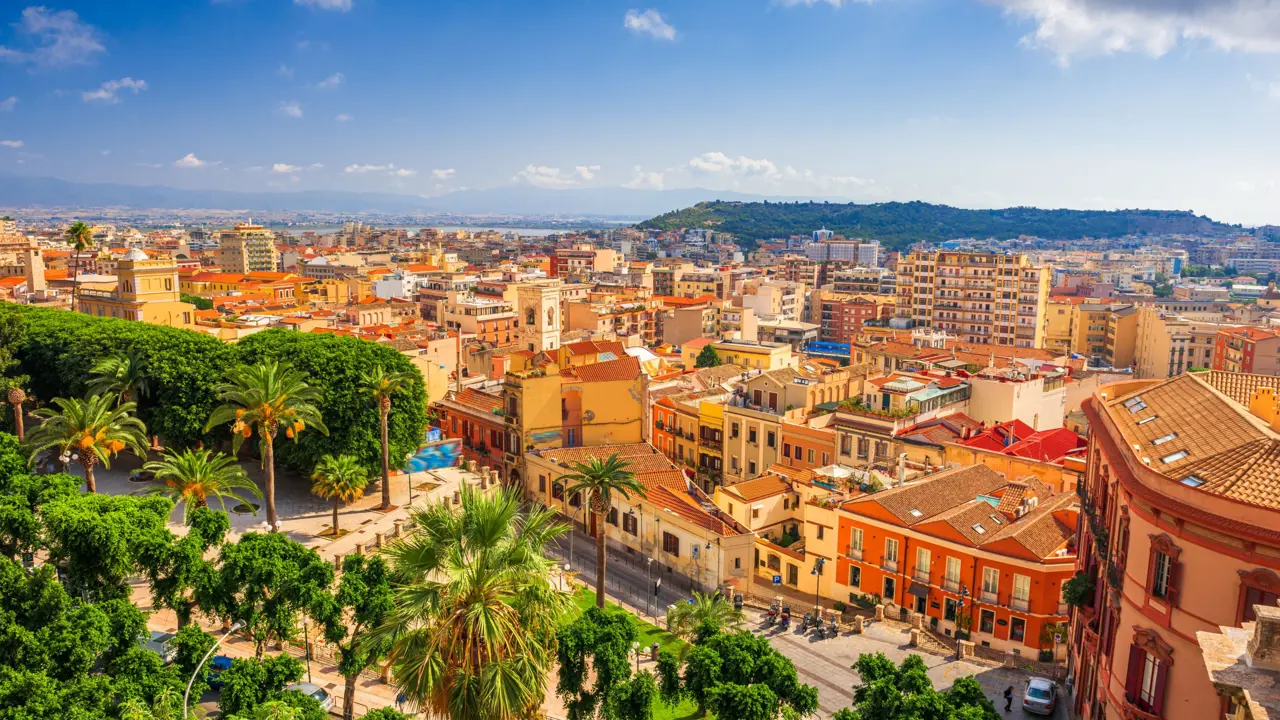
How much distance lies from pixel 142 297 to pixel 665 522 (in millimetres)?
55172

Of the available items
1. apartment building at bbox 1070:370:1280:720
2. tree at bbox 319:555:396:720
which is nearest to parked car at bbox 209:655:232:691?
tree at bbox 319:555:396:720

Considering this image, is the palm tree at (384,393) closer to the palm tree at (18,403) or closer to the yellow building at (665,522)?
the yellow building at (665,522)

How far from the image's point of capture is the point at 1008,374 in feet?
220

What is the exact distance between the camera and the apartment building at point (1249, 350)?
111 metres

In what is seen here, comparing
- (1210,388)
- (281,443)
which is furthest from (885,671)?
(281,443)

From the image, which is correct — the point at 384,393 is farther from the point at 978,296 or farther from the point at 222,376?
the point at 978,296

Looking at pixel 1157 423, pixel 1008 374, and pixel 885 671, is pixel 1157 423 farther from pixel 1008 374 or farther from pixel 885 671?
pixel 1008 374

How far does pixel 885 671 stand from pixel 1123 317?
129 m

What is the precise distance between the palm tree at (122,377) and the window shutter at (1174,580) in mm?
50947

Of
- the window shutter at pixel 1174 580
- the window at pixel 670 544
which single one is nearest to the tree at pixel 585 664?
the window shutter at pixel 1174 580

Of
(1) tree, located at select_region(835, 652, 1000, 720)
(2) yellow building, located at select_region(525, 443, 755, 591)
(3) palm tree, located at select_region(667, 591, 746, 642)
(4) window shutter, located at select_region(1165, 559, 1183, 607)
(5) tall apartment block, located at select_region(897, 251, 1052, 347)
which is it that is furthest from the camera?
(5) tall apartment block, located at select_region(897, 251, 1052, 347)

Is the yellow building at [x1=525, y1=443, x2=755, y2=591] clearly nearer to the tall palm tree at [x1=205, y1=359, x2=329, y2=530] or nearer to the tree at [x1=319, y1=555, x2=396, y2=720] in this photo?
the tree at [x1=319, y1=555, x2=396, y2=720]

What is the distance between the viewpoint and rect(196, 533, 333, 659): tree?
3108 cm

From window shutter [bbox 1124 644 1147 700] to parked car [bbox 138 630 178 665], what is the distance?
1143 inches
